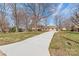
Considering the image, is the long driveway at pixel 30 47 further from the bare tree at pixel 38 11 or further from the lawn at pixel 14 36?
the bare tree at pixel 38 11

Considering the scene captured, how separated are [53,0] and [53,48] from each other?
1.48 ft

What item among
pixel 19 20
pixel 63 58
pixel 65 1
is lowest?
pixel 63 58

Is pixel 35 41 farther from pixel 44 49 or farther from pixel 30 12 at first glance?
pixel 30 12

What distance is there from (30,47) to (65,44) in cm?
33

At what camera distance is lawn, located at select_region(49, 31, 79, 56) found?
6.57ft

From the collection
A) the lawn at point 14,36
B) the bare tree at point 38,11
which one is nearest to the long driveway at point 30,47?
the lawn at point 14,36

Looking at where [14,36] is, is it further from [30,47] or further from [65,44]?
[65,44]

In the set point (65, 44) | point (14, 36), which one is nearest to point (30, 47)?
point (14, 36)

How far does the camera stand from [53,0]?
204 cm

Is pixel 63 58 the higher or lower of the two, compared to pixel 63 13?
lower

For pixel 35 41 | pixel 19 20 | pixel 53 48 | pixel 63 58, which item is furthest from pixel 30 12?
pixel 63 58

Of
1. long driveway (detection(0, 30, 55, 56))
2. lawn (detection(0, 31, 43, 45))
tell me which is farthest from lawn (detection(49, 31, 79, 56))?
lawn (detection(0, 31, 43, 45))

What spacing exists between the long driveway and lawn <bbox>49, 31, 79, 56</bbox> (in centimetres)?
6

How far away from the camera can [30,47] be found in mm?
2037
